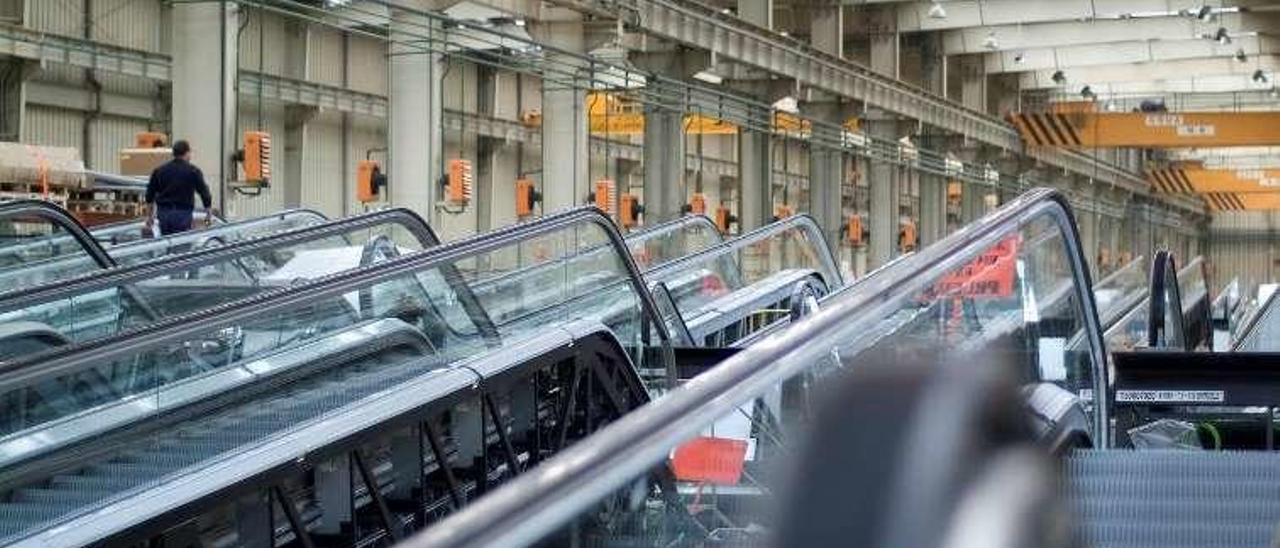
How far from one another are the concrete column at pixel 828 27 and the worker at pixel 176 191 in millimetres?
18554

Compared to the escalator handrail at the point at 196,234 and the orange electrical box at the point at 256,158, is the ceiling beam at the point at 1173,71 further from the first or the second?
the escalator handrail at the point at 196,234

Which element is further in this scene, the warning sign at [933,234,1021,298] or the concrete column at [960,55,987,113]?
the concrete column at [960,55,987,113]

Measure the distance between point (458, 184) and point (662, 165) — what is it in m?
4.99

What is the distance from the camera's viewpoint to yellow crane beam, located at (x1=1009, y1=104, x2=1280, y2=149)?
118ft

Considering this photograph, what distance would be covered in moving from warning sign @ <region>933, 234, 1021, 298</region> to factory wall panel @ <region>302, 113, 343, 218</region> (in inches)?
989

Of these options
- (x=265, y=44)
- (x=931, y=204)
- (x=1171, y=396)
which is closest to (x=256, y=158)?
(x=1171, y=396)

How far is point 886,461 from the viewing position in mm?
1557

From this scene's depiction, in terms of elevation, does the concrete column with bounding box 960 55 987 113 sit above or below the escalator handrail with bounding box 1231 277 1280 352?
above

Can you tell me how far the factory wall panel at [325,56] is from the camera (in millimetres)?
30328

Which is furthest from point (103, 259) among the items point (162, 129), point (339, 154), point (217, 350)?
point (339, 154)

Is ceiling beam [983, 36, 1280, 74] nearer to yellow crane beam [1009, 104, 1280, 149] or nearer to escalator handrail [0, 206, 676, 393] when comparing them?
yellow crane beam [1009, 104, 1280, 149]

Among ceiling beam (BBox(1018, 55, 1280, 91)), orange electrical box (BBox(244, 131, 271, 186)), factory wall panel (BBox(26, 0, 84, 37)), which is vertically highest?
ceiling beam (BBox(1018, 55, 1280, 91))

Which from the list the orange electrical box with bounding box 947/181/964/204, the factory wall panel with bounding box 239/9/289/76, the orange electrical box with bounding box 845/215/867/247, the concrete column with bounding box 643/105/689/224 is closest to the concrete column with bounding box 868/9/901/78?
the orange electrical box with bounding box 845/215/867/247

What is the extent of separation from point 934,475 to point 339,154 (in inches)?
1198
